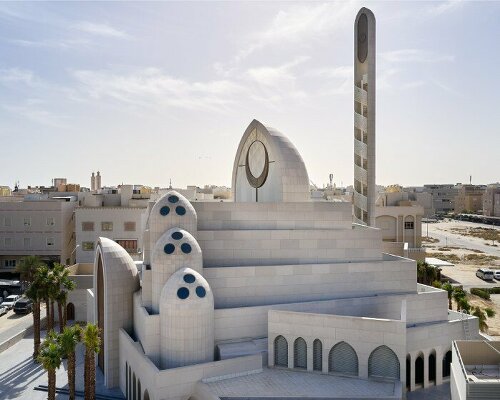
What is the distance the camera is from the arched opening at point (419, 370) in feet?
95.6

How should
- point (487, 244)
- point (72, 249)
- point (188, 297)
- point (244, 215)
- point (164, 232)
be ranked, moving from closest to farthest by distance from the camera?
point (188, 297) → point (164, 232) → point (244, 215) → point (72, 249) → point (487, 244)

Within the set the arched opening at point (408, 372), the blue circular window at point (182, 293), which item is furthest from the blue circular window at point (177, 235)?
the arched opening at point (408, 372)

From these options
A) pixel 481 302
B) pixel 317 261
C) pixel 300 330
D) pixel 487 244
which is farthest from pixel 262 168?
pixel 487 244

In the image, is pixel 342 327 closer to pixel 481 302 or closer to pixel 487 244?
pixel 481 302

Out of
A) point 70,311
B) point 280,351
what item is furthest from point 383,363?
point 70,311

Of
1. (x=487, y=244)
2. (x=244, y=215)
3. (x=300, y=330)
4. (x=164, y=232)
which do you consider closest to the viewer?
(x=300, y=330)

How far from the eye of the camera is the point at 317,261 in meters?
33.8

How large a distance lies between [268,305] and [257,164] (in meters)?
13.2

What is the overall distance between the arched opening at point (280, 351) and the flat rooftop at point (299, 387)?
99 cm

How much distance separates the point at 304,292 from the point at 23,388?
2159cm

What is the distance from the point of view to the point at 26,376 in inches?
1334

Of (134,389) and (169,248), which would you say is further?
(169,248)

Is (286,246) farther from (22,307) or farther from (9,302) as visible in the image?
(9,302)

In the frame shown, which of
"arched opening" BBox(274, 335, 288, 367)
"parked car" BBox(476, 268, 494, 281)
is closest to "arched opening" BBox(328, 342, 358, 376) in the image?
"arched opening" BBox(274, 335, 288, 367)
